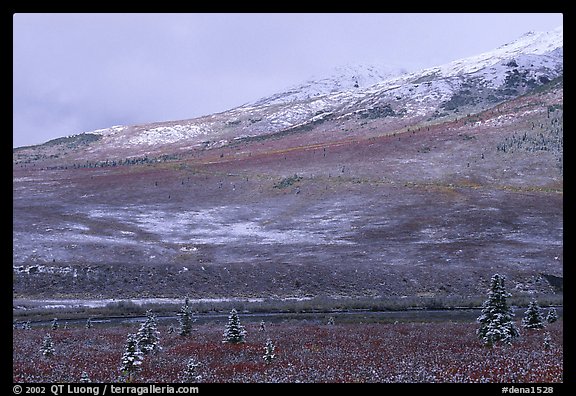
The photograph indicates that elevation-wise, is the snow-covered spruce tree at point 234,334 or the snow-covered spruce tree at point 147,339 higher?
the snow-covered spruce tree at point 147,339

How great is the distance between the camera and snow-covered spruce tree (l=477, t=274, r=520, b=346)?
16938mm

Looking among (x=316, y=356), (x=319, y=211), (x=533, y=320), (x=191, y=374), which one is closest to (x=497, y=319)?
(x=533, y=320)

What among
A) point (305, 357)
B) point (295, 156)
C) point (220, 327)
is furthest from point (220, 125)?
point (305, 357)

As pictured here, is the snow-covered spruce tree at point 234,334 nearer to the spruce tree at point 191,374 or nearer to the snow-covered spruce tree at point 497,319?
the spruce tree at point 191,374

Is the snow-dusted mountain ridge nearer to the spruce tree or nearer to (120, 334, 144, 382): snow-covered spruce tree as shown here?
(120, 334, 144, 382): snow-covered spruce tree

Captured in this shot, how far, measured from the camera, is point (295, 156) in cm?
→ 8831

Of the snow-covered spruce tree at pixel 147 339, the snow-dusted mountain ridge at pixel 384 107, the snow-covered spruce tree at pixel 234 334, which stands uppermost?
the snow-dusted mountain ridge at pixel 384 107

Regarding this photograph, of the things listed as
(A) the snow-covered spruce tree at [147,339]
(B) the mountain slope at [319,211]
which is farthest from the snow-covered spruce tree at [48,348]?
(B) the mountain slope at [319,211]

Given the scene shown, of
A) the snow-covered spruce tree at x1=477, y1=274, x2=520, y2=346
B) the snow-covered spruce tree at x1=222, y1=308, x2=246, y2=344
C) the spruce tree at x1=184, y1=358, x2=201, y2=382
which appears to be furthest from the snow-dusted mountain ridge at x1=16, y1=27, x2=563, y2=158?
the spruce tree at x1=184, y1=358, x2=201, y2=382

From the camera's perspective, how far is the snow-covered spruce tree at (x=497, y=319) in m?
16.9

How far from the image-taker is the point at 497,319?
17.3 metres

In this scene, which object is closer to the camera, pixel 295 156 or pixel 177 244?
pixel 177 244

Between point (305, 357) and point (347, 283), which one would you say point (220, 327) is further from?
point (347, 283)
